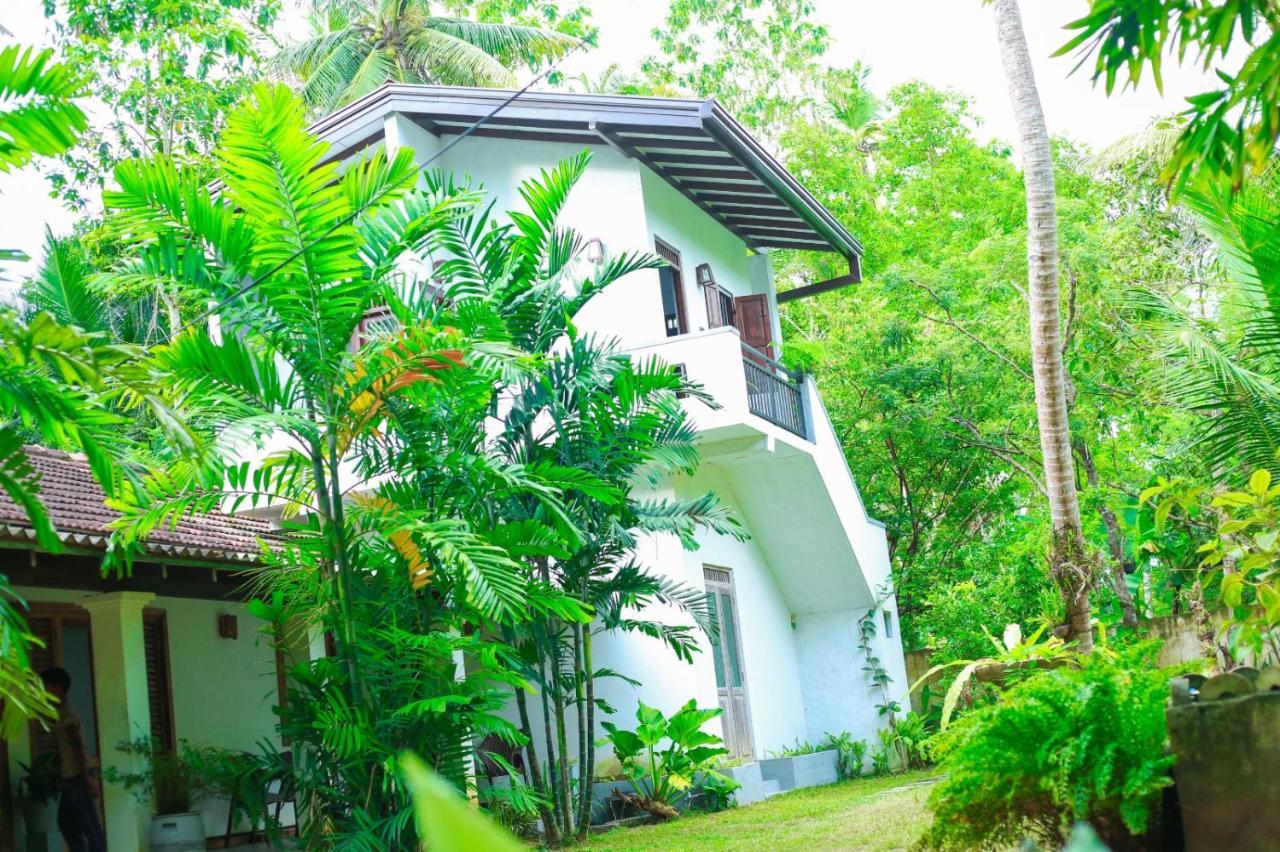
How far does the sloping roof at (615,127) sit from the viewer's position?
14.1 meters

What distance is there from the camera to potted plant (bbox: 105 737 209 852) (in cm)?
1041

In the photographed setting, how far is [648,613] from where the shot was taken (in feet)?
46.7

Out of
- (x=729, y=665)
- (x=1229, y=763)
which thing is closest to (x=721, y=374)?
(x=729, y=665)

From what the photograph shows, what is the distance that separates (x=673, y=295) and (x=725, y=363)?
2457mm

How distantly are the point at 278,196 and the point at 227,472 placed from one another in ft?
5.33

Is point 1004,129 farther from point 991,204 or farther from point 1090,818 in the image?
point 1090,818

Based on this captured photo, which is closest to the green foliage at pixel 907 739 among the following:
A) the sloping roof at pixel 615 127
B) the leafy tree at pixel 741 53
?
the sloping roof at pixel 615 127

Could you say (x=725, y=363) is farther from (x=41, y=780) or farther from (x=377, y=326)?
(x=41, y=780)

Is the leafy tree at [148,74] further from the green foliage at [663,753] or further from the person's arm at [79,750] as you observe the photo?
the person's arm at [79,750]

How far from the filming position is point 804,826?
10641 mm

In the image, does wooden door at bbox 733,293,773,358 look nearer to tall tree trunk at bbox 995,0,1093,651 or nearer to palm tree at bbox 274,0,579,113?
tall tree trunk at bbox 995,0,1093,651

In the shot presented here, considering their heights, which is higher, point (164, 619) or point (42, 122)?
point (42, 122)

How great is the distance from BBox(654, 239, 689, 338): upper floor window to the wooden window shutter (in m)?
6.49

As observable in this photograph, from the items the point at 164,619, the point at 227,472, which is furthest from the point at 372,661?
the point at 164,619
